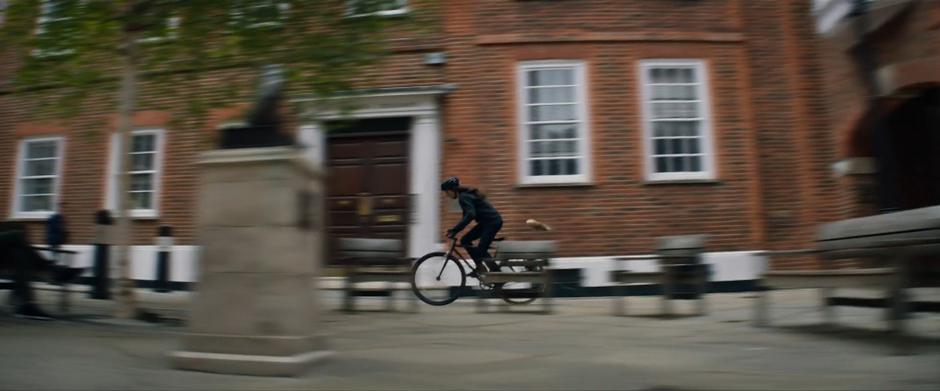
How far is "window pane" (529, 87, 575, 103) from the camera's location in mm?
11695

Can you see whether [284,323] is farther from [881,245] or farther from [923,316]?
[923,316]

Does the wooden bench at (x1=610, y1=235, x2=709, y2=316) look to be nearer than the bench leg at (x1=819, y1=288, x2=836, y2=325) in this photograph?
No

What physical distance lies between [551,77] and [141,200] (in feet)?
25.5

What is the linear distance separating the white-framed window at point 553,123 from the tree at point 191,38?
14.2 feet

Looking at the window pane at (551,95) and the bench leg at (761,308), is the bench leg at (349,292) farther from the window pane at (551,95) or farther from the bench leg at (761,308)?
the window pane at (551,95)

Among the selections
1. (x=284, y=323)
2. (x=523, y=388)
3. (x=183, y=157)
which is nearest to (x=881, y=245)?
(x=523, y=388)

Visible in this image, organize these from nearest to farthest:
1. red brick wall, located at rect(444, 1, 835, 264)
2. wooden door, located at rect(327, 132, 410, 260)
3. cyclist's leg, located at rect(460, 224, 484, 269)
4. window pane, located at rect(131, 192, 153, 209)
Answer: cyclist's leg, located at rect(460, 224, 484, 269), red brick wall, located at rect(444, 1, 835, 264), wooden door, located at rect(327, 132, 410, 260), window pane, located at rect(131, 192, 153, 209)

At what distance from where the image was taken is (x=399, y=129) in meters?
12.2

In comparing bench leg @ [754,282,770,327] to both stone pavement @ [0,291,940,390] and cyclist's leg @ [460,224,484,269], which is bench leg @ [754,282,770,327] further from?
cyclist's leg @ [460,224,484,269]

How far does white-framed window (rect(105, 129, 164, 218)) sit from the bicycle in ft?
20.8

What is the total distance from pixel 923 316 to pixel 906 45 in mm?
4301

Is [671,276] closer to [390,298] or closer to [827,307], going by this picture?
[827,307]

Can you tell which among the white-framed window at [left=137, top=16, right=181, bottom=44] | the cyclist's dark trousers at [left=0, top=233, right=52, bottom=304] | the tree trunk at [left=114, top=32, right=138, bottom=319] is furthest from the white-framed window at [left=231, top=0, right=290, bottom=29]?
the cyclist's dark trousers at [left=0, top=233, right=52, bottom=304]

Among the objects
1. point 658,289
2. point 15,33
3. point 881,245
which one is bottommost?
point 658,289
